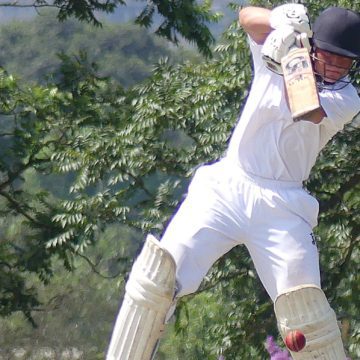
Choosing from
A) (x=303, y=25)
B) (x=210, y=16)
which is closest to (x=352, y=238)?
(x=210, y=16)

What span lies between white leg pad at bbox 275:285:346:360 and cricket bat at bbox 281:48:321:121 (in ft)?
2.03

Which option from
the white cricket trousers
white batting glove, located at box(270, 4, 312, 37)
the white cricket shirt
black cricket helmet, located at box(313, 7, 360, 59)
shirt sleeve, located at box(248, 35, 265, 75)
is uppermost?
white batting glove, located at box(270, 4, 312, 37)

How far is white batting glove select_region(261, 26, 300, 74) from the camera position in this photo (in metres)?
4.14

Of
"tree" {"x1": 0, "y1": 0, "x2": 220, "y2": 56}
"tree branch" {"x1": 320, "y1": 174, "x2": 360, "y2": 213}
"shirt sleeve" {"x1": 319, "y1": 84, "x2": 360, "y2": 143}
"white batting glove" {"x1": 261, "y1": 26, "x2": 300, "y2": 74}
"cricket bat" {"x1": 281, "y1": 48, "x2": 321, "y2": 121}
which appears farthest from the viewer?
"tree" {"x1": 0, "y1": 0, "x2": 220, "y2": 56}

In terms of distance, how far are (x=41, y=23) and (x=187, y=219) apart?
14.5m

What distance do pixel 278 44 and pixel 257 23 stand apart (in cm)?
21

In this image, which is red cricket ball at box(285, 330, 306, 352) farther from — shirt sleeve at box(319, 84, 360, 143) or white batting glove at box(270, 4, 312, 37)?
white batting glove at box(270, 4, 312, 37)

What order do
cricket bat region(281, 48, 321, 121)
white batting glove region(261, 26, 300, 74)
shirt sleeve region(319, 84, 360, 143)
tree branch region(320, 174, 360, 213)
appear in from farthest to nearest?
tree branch region(320, 174, 360, 213), shirt sleeve region(319, 84, 360, 143), white batting glove region(261, 26, 300, 74), cricket bat region(281, 48, 321, 121)

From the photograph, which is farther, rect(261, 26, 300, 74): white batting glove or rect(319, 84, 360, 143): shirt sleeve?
rect(319, 84, 360, 143): shirt sleeve

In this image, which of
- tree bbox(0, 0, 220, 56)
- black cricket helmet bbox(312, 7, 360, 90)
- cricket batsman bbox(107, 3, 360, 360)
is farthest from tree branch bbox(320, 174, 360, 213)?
black cricket helmet bbox(312, 7, 360, 90)

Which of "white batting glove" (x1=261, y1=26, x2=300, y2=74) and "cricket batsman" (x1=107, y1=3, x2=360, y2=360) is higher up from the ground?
Answer: "white batting glove" (x1=261, y1=26, x2=300, y2=74)

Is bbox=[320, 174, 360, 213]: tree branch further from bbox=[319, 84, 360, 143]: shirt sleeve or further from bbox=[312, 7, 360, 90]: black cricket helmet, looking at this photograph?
bbox=[312, 7, 360, 90]: black cricket helmet

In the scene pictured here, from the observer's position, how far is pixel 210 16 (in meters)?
9.03

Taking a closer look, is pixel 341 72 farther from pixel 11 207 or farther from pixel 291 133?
pixel 11 207
